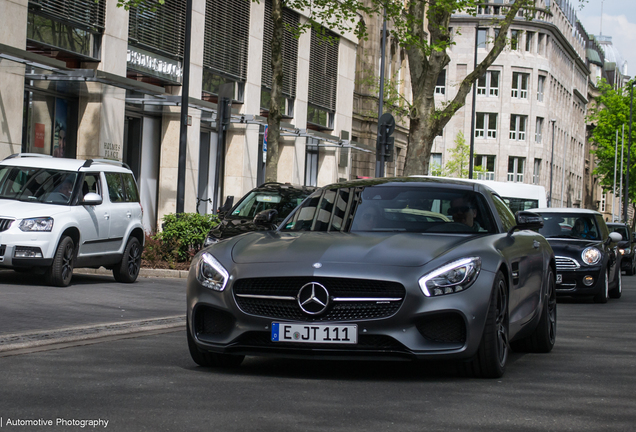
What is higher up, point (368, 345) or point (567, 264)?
point (567, 264)

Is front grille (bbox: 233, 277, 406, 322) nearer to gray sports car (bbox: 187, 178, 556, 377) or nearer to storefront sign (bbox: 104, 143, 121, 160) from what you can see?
gray sports car (bbox: 187, 178, 556, 377)

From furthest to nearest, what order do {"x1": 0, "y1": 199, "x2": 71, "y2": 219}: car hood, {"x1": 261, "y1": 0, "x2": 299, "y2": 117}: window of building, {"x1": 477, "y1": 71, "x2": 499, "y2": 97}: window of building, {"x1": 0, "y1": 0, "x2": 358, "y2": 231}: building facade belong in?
{"x1": 477, "y1": 71, "x2": 499, "y2": 97}: window of building, {"x1": 261, "y1": 0, "x2": 299, "y2": 117}: window of building, {"x1": 0, "y1": 0, "x2": 358, "y2": 231}: building facade, {"x1": 0, "y1": 199, "x2": 71, "y2": 219}: car hood

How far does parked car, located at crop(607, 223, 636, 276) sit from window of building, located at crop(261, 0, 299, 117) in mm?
11954

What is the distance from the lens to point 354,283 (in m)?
6.46

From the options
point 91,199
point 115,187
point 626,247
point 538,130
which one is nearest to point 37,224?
point 91,199

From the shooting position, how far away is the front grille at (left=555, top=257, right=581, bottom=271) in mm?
16859

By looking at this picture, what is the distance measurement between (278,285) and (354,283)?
0.50 m

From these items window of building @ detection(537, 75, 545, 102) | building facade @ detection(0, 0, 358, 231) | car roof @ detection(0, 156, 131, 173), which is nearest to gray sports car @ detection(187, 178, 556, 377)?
car roof @ detection(0, 156, 131, 173)

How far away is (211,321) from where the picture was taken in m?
6.82

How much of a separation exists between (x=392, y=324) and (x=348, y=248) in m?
0.67

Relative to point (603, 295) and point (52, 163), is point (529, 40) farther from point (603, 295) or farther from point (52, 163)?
point (52, 163)

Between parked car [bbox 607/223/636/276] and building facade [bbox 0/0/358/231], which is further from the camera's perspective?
parked car [bbox 607/223/636/276]

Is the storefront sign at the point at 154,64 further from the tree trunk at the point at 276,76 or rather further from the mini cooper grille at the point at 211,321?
the mini cooper grille at the point at 211,321

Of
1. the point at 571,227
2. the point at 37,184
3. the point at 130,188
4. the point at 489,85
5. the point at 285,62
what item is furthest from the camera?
the point at 489,85
